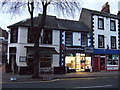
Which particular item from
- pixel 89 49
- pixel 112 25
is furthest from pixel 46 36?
pixel 112 25

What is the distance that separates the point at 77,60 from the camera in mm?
22844

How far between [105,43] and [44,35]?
9.71 m

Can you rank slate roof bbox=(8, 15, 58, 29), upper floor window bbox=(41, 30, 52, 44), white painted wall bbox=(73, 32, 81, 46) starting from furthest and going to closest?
1. white painted wall bbox=(73, 32, 81, 46)
2. upper floor window bbox=(41, 30, 52, 44)
3. slate roof bbox=(8, 15, 58, 29)

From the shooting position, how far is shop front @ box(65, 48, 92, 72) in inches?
871

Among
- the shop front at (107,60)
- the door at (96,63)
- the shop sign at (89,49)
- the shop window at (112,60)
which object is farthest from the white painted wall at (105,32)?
the shop window at (112,60)

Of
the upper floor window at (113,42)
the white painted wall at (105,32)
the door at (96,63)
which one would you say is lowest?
the door at (96,63)

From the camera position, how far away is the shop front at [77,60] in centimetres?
2211

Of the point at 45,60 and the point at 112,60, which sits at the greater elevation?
the point at 45,60

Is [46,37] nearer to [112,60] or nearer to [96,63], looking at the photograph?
[96,63]

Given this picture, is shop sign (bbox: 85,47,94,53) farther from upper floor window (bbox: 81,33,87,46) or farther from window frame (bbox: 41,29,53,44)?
window frame (bbox: 41,29,53,44)

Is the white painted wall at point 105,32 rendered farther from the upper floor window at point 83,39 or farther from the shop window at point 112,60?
the shop window at point 112,60

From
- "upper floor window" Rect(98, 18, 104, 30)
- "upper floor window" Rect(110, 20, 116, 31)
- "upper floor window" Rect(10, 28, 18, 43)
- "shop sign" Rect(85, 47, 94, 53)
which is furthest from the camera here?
"upper floor window" Rect(110, 20, 116, 31)

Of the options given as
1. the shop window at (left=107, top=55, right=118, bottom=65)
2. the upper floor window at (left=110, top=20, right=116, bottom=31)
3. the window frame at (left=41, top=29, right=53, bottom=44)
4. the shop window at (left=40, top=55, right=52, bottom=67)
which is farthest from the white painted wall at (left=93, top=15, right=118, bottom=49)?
the shop window at (left=40, top=55, right=52, bottom=67)

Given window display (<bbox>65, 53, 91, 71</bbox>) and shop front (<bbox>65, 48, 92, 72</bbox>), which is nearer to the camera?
shop front (<bbox>65, 48, 92, 72</bbox>)
